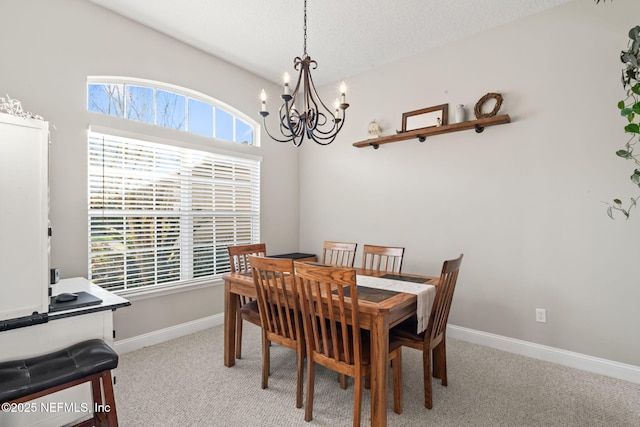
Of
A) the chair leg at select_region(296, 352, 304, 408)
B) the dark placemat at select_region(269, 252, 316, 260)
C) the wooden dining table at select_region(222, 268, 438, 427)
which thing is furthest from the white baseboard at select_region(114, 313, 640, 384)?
the chair leg at select_region(296, 352, 304, 408)

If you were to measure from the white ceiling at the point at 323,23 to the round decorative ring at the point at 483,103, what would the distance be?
711 mm

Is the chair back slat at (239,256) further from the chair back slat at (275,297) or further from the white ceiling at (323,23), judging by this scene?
the white ceiling at (323,23)

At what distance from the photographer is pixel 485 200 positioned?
10.4ft

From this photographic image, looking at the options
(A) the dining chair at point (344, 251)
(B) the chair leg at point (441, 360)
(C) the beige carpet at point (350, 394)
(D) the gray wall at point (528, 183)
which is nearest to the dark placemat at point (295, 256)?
(A) the dining chair at point (344, 251)

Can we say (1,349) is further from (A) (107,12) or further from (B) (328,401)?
(A) (107,12)

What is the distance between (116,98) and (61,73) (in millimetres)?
449

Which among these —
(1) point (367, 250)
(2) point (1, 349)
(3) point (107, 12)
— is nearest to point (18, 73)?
(3) point (107, 12)

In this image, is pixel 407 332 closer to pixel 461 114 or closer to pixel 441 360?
pixel 441 360

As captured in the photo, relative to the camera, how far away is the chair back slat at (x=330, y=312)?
5.72 feet

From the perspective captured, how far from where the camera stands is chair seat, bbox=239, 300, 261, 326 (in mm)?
2521

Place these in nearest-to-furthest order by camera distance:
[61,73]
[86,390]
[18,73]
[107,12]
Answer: [86,390]
[18,73]
[61,73]
[107,12]

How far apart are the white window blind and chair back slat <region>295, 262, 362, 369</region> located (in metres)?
1.94

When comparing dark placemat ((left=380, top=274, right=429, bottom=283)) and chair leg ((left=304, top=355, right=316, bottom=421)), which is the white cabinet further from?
dark placemat ((left=380, top=274, right=429, bottom=283))

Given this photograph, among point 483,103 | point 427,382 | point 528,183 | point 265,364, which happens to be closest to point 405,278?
point 427,382
